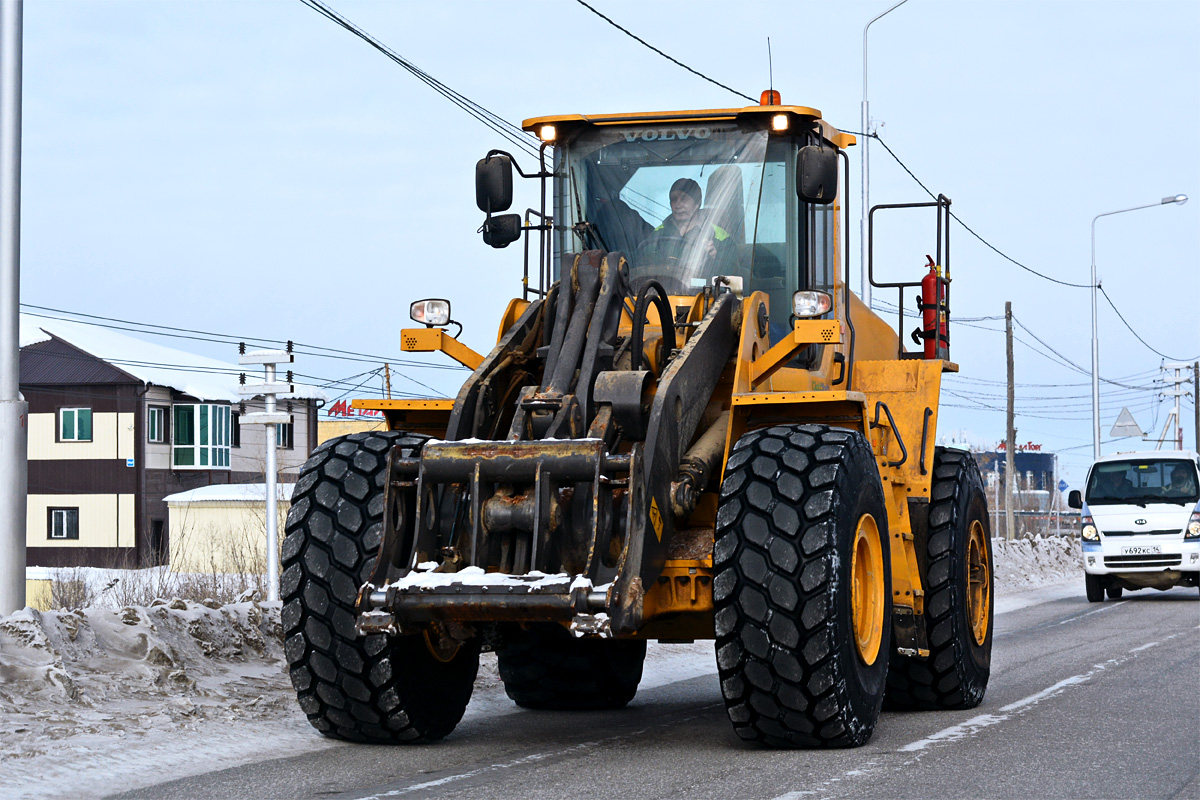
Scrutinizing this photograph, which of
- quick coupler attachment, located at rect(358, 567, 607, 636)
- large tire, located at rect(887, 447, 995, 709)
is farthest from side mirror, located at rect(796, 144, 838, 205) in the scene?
quick coupler attachment, located at rect(358, 567, 607, 636)

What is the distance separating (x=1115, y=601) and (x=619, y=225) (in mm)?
17317

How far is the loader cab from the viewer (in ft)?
29.8

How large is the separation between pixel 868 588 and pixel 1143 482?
17.5 metres

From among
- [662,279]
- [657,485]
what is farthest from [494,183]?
[657,485]

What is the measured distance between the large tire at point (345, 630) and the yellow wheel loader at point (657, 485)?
0.01 meters

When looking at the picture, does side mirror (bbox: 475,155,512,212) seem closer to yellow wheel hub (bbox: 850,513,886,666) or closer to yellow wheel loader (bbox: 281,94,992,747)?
yellow wheel loader (bbox: 281,94,992,747)

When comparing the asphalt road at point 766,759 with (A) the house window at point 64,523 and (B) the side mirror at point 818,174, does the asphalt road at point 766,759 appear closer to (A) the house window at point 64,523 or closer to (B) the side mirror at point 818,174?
(B) the side mirror at point 818,174

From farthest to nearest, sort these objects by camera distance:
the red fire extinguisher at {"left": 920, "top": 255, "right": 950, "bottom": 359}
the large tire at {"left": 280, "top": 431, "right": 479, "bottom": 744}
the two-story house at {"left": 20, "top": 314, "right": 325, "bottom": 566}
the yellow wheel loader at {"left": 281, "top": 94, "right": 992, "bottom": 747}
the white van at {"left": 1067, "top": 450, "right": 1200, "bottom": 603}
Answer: the two-story house at {"left": 20, "top": 314, "right": 325, "bottom": 566}, the white van at {"left": 1067, "top": 450, "right": 1200, "bottom": 603}, the red fire extinguisher at {"left": 920, "top": 255, "right": 950, "bottom": 359}, the large tire at {"left": 280, "top": 431, "right": 479, "bottom": 744}, the yellow wheel loader at {"left": 281, "top": 94, "right": 992, "bottom": 747}

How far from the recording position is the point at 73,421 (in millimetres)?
51969

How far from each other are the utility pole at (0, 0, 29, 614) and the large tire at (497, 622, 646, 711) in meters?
3.24

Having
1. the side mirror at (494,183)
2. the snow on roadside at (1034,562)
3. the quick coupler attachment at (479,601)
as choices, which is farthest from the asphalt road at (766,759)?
the snow on roadside at (1034,562)

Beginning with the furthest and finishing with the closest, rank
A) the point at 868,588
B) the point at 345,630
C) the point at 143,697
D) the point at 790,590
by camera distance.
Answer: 1. the point at 143,697
2. the point at 868,588
3. the point at 345,630
4. the point at 790,590

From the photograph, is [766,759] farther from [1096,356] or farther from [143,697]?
[1096,356]

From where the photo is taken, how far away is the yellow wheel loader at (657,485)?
7012mm
